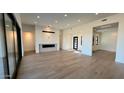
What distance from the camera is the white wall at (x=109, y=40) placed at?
8997mm

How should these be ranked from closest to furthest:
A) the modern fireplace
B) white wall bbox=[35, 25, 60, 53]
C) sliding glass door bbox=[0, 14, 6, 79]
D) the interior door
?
sliding glass door bbox=[0, 14, 6, 79], white wall bbox=[35, 25, 60, 53], the modern fireplace, the interior door

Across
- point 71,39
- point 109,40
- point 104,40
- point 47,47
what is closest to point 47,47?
point 47,47

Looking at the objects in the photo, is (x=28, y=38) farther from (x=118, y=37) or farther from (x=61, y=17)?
(x=118, y=37)

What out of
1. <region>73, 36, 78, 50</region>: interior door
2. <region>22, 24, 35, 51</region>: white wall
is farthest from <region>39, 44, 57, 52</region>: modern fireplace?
<region>73, 36, 78, 50</region>: interior door

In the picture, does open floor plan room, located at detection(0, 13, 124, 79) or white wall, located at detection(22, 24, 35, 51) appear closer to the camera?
open floor plan room, located at detection(0, 13, 124, 79)

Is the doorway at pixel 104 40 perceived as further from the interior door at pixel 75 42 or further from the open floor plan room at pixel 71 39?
the interior door at pixel 75 42

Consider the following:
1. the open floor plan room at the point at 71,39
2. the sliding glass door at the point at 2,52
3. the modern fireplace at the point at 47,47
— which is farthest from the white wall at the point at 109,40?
the sliding glass door at the point at 2,52

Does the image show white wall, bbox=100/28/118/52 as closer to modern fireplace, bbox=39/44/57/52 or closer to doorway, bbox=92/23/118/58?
doorway, bbox=92/23/118/58

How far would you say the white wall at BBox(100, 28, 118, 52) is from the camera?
900cm

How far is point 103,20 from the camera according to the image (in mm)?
5566

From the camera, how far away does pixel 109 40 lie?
376 inches
